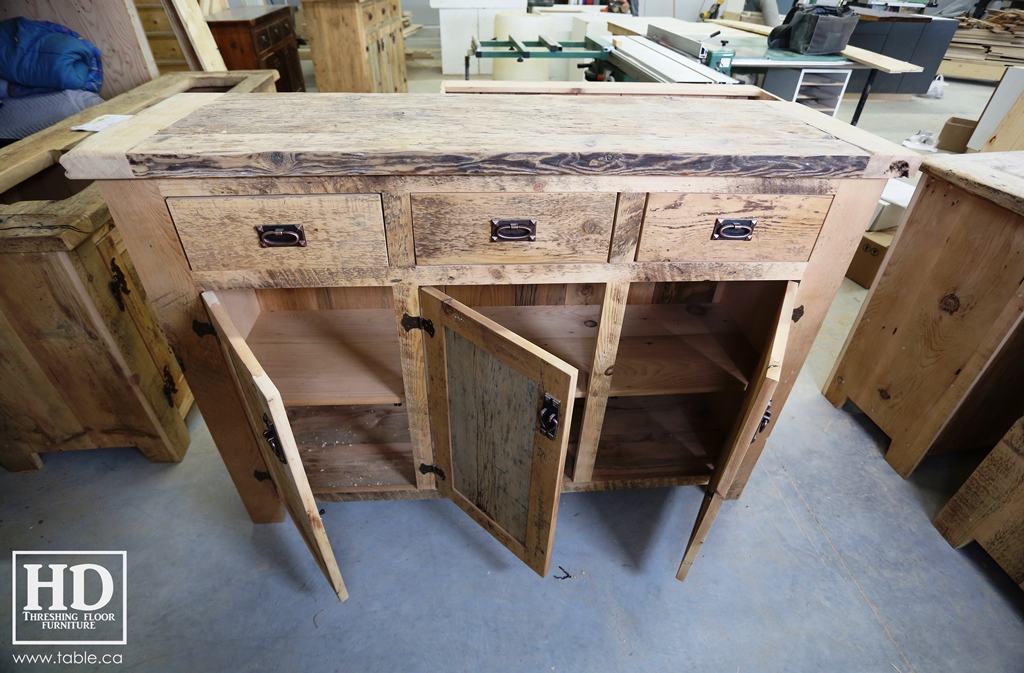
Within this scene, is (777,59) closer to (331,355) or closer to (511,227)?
(511,227)

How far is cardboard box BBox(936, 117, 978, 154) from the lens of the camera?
142 inches

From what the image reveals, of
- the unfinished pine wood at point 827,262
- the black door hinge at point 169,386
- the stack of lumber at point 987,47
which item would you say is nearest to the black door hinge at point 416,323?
the unfinished pine wood at point 827,262

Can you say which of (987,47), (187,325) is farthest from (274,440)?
(987,47)

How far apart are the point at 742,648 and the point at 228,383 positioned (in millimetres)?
1415

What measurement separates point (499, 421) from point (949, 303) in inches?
55.4

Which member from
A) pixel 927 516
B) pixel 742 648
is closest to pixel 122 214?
pixel 742 648

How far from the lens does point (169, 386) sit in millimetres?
1735

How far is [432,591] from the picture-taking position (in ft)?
4.60

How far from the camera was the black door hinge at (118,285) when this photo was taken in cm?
149

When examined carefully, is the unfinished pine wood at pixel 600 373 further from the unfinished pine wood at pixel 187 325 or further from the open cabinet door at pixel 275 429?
the unfinished pine wood at pixel 187 325

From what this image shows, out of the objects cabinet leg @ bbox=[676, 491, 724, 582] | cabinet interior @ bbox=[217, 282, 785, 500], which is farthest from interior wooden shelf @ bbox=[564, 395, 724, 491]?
cabinet leg @ bbox=[676, 491, 724, 582]

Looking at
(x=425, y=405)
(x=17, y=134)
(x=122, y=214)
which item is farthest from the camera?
(x=17, y=134)

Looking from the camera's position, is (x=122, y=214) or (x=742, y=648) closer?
(x=122, y=214)

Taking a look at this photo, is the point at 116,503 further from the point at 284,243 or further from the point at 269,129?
the point at 269,129
